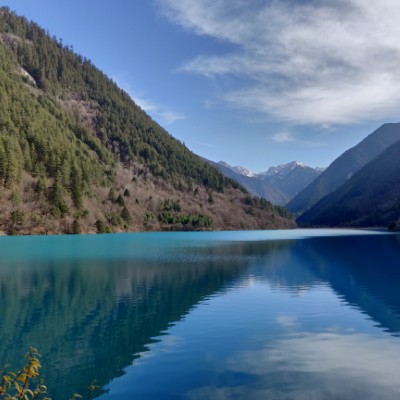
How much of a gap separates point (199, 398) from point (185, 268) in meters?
45.4

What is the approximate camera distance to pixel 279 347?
2495 centimetres

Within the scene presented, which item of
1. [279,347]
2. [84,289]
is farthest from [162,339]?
[84,289]

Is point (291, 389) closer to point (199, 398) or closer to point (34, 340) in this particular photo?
point (199, 398)

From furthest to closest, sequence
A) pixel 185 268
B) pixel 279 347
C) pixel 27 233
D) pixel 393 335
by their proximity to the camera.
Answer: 1. pixel 27 233
2. pixel 185 268
3. pixel 393 335
4. pixel 279 347

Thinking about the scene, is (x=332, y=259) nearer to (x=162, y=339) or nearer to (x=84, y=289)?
(x=84, y=289)

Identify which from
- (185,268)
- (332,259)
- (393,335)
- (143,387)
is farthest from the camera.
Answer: (332,259)

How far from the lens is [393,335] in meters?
27.9

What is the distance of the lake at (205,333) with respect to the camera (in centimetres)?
1906

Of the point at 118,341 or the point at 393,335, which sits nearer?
the point at 118,341

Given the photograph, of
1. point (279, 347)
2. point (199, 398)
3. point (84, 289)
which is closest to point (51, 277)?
point (84, 289)

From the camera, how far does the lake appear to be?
62.5ft

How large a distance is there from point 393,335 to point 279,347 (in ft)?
30.3

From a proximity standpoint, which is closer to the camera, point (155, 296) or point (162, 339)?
point (162, 339)

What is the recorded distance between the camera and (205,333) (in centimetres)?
2798
